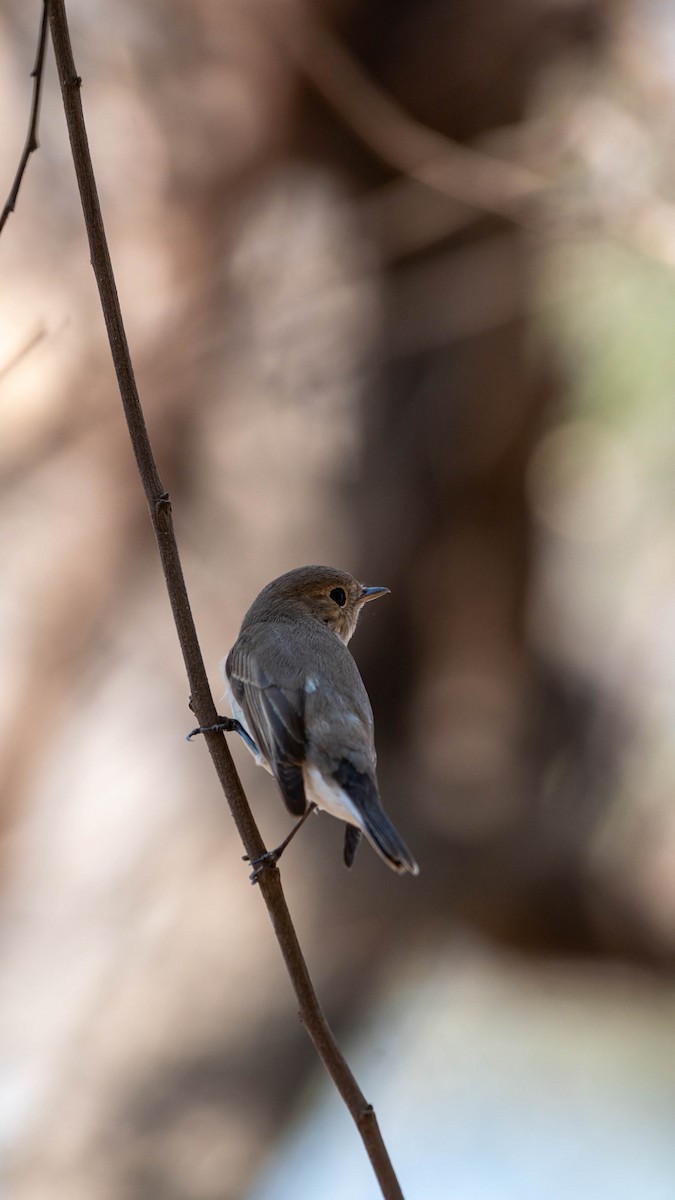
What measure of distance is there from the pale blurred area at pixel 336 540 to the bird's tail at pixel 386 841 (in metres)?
1.91

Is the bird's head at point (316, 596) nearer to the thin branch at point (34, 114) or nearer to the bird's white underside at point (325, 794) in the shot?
the bird's white underside at point (325, 794)

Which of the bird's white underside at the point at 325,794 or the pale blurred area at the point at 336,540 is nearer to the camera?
the bird's white underside at the point at 325,794

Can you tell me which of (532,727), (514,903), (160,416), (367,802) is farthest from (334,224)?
(367,802)

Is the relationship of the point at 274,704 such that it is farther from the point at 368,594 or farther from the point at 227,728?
the point at 368,594

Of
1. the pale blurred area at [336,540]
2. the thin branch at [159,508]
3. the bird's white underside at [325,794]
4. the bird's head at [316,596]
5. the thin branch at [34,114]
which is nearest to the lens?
the thin branch at [159,508]

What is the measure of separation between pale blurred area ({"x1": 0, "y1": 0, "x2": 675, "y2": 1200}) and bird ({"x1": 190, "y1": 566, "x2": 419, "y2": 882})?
4.61 feet

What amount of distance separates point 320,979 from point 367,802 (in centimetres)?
223

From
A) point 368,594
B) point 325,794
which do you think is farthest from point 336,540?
point 325,794

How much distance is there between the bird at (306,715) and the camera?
1692 mm

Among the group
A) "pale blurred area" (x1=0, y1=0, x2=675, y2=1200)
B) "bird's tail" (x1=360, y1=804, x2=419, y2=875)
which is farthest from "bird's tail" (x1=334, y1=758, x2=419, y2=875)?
"pale blurred area" (x1=0, y1=0, x2=675, y2=1200)

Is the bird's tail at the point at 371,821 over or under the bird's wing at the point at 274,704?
under

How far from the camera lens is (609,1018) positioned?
3.91 m

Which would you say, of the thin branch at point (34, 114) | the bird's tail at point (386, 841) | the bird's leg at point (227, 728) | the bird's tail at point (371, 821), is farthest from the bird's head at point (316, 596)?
the thin branch at point (34, 114)

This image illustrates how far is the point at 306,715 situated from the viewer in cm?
189
